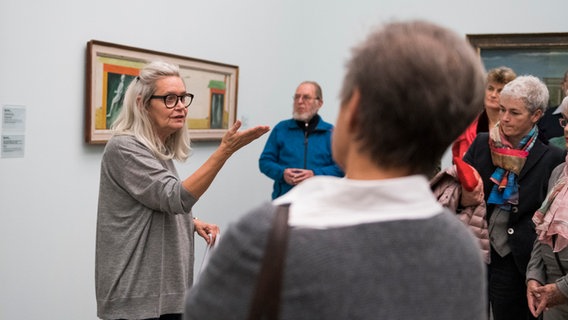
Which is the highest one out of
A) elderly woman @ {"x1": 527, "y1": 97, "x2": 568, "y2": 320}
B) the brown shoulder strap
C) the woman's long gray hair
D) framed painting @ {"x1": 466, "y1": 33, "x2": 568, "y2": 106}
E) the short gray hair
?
framed painting @ {"x1": 466, "y1": 33, "x2": 568, "y2": 106}

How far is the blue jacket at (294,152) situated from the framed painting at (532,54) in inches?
84.7

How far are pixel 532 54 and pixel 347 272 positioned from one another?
5.93 metres

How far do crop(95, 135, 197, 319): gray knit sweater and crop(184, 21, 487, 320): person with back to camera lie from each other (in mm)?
1550

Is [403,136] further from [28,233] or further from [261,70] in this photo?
[261,70]

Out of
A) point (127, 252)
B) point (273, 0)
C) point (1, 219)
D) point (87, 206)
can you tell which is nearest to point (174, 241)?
point (127, 252)

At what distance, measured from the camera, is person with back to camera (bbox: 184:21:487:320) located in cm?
97

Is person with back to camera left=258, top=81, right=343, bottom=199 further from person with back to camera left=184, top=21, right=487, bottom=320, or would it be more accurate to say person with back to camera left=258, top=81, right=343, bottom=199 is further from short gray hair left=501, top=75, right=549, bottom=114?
person with back to camera left=184, top=21, right=487, bottom=320

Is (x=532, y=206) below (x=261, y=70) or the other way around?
below

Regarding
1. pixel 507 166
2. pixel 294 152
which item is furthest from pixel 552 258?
pixel 294 152

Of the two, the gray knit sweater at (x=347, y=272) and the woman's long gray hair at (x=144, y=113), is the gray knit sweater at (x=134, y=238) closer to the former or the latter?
the woman's long gray hair at (x=144, y=113)

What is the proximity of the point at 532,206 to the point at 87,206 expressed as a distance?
8.86 feet

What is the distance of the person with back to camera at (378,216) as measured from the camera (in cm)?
97

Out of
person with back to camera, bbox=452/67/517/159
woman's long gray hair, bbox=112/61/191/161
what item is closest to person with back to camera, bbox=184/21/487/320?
woman's long gray hair, bbox=112/61/191/161

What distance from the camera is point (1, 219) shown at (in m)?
3.46
